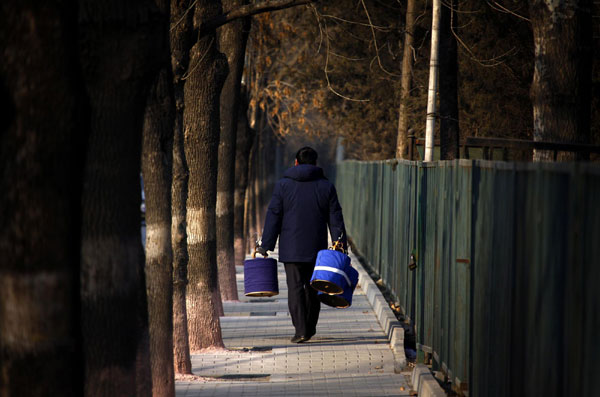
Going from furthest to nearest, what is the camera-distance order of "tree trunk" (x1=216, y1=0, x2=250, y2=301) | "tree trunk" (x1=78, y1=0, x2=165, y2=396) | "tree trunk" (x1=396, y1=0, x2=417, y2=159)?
"tree trunk" (x1=396, y1=0, x2=417, y2=159) < "tree trunk" (x1=216, y1=0, x2=250, y2=301) < "tree trunk" (x1=78, y1=0, x2=165, y2=396)

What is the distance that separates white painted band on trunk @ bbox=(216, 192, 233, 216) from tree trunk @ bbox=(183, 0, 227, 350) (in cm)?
418

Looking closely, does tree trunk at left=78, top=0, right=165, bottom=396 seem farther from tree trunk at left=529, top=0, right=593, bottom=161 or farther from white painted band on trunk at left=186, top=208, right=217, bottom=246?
white painted band on trunk at left=186, top=208, right=217, bottom=246

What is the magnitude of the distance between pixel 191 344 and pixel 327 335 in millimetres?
1590

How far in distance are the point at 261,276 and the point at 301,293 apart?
0.52m

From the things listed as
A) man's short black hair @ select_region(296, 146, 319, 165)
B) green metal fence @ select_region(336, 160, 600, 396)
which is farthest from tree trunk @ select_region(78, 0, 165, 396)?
man's short black hair @ select_region(296, 146, 319, 165)

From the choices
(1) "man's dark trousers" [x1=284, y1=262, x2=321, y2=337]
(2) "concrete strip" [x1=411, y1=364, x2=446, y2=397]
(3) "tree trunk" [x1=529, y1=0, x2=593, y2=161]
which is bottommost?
(2) "concrete strip" [x1=411, y1=364, x2=446, y2=397]

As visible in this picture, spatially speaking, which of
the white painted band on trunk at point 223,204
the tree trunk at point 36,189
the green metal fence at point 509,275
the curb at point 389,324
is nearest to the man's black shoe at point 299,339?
the curb at point 389,324

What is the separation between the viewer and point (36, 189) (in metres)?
4.64

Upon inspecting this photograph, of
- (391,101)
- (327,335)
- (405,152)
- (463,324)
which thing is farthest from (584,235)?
(391,101)

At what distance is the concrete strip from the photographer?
307 inches

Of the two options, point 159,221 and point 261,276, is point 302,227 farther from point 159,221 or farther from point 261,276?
point 159,221

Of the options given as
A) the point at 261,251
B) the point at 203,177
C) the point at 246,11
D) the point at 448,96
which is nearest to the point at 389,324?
the point at 261,251

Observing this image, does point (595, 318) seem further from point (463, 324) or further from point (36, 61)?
point (463, 324)

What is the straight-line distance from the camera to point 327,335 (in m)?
12.1
